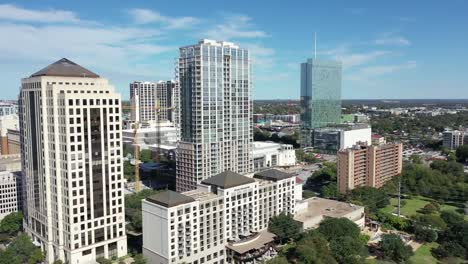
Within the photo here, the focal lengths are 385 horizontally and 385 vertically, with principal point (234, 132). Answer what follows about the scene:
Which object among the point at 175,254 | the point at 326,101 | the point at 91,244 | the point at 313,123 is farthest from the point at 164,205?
the point at 326,101

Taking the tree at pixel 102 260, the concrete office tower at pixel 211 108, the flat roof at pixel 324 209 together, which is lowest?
the tree at pixel 102 260

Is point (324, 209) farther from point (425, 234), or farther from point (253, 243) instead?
point (253, 243)

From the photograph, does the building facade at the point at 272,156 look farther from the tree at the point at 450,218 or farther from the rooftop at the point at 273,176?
the tree at the point at 450,218

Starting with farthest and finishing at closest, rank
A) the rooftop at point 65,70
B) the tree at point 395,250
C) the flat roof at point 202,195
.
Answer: the flat roof at point 202,195, the tree at point 395,250, the rooftop at point 65,70

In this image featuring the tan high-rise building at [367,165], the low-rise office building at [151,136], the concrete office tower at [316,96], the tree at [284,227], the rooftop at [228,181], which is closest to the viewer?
the rooftop at [228,181]

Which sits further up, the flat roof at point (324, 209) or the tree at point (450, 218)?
the flat roof at point (324, 209)

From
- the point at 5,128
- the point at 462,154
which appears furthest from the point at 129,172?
the point at 462,154

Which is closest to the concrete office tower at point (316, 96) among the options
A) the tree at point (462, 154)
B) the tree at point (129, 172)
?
the tree at point (462, 154)
